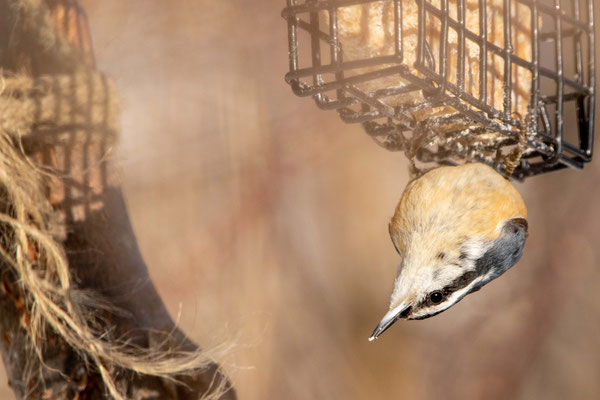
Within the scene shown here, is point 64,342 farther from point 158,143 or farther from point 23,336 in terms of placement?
point 158,143

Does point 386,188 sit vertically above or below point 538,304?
above

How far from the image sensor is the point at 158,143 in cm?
169

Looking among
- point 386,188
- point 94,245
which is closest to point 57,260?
point 94,245

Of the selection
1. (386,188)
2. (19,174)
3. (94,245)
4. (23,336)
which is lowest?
(386,188)

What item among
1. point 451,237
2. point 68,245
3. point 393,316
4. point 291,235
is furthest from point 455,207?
point 291,235

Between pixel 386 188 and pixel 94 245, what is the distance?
1.29 m

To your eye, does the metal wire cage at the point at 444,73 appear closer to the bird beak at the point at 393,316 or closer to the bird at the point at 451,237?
the bird at the point at 451,237

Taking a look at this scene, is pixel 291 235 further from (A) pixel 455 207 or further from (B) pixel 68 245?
(A) pixel 455 207

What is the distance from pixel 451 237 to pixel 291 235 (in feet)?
3.82

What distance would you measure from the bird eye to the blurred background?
69 cm

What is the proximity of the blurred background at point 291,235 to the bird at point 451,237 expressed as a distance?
2.22ft

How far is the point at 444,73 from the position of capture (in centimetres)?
68

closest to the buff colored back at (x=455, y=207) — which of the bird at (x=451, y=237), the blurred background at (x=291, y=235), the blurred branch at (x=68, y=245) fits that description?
the bird at (x=451, y=237)

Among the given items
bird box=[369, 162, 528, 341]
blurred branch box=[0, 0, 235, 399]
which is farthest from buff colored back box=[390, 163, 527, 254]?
blurred branch box=[0, 0, 235, 399]
